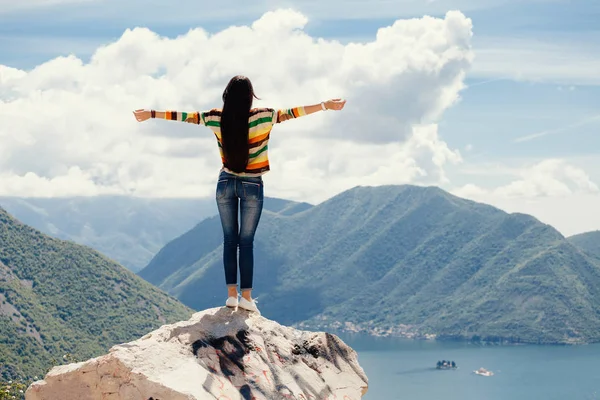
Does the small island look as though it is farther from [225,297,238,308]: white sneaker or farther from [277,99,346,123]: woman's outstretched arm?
[277,99,346,123]: woman's outstretched arm

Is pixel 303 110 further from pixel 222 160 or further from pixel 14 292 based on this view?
pixel 14 292

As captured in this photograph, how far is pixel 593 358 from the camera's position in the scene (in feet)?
494

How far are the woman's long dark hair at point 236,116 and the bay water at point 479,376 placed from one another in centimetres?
10245

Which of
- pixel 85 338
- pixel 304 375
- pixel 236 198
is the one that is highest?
pixel 236 198

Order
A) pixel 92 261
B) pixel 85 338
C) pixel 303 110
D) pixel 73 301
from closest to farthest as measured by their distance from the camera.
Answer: pixel 303 110 < pixel 85 338 < pixel 73 301 < pixel 92 261

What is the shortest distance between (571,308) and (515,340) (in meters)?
20.9

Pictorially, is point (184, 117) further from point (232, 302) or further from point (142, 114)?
point (232, 302)

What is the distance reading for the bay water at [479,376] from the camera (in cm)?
11112

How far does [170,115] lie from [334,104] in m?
1.65

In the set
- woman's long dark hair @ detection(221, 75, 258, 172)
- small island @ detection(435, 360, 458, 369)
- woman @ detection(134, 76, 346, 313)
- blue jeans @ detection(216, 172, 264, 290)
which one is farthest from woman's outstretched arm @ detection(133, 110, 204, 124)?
small island @ detection(435, 360, 458, 369)

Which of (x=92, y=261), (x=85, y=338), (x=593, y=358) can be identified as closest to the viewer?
(x=85, y=338)

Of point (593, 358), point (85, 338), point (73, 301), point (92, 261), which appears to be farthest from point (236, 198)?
point (593, 358)

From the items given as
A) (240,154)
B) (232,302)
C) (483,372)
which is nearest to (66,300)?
(483,372)

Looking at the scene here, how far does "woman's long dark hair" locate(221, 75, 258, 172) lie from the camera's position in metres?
7.75
